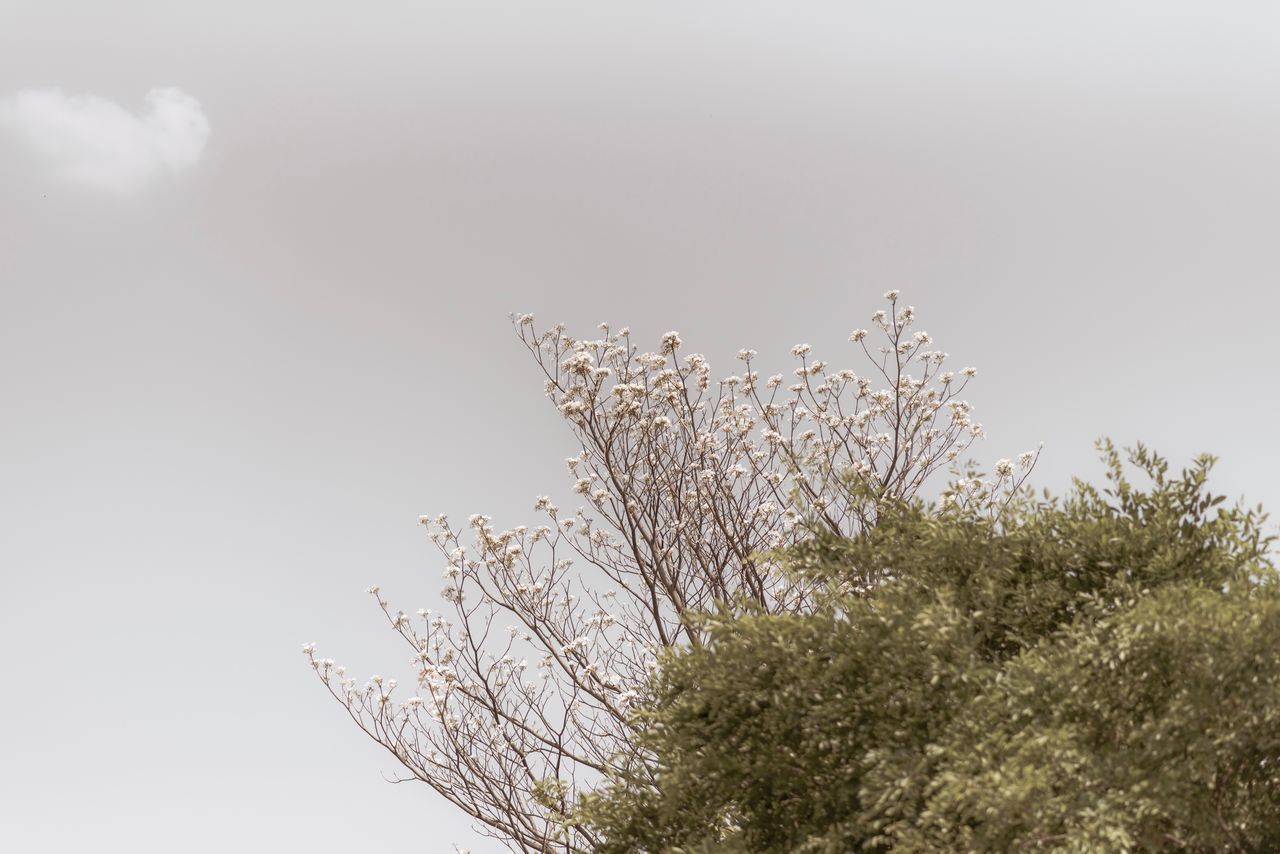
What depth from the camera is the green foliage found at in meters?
6.57

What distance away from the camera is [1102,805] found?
6.32 meters

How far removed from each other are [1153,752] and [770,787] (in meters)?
2.75

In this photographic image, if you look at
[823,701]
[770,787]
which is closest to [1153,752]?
[823,701]

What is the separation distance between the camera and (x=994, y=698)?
23.4ft

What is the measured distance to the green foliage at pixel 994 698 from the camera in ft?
21.6

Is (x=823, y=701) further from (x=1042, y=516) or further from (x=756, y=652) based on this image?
(x=1042, y=516)

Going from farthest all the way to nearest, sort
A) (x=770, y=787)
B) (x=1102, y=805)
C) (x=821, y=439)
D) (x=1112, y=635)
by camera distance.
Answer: (x=821, y=439) → (x=770, y=787) → (x=1112, y=635) → (x=1102, y=805)

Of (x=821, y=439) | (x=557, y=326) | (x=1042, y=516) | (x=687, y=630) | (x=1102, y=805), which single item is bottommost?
(x=1102, y=805)

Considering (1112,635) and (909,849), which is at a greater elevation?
(1112,635)

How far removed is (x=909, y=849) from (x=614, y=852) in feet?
8.86

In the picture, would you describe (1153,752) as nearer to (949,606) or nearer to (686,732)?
(949,606)

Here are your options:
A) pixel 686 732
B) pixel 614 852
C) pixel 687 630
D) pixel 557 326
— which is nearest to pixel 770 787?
pixel 686 732

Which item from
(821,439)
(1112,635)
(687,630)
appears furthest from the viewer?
(821,439)

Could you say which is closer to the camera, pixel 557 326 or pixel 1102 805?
pixel 1102 805
